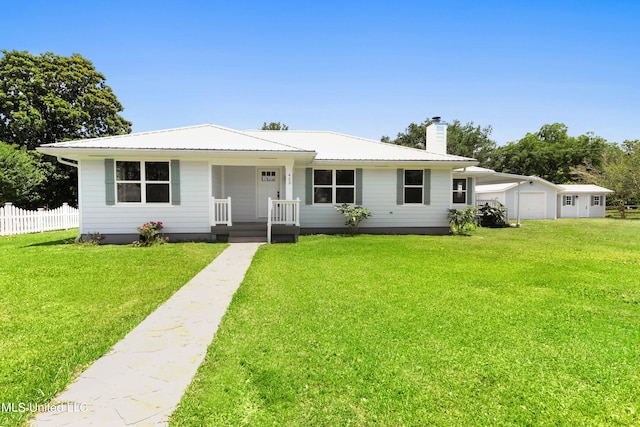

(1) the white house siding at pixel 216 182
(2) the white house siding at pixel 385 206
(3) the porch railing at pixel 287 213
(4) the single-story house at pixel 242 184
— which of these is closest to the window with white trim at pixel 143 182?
(4) the single-story house at pixel 242 184

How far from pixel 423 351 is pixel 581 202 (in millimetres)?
28262

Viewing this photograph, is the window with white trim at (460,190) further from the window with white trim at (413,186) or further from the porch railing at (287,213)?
the porch railing at (287,213)

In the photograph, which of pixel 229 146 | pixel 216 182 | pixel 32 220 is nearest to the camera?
pixel 229 146

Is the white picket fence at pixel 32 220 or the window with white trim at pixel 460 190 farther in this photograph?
the window with white trim at pixel 460 190

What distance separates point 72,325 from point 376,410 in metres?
3.55

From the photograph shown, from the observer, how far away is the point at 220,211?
1026cm

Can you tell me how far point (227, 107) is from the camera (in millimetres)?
17203

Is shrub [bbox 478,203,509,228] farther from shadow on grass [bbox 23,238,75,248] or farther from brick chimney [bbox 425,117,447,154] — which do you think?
shadow on grass [bbox 23,238,75,248]

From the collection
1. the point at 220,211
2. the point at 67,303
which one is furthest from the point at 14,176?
the point at 67,303

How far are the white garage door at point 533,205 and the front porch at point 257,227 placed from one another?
18.9 meters

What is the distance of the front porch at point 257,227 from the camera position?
33.0ft

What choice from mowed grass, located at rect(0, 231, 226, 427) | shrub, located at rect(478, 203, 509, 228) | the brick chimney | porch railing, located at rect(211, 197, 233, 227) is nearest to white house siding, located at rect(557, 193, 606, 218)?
shrub, located at rect(478, 203, 509, 228)

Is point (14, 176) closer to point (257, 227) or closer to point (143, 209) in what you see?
point (143, 209)

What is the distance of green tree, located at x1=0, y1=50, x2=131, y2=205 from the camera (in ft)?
64.7
